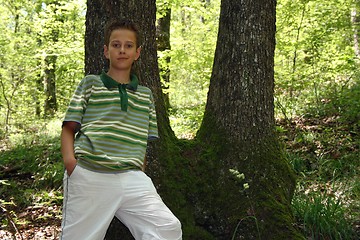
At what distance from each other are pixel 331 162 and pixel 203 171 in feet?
9.54

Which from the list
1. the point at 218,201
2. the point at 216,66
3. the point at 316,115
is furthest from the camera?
the point at 316,115

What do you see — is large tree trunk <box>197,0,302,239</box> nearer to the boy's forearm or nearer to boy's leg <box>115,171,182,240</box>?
boy's leg <box>115,171,182,240</box>

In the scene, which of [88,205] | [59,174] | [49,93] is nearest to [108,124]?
[88,205]

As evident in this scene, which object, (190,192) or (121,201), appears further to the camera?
(190,192)

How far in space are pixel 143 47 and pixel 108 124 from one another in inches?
44.5

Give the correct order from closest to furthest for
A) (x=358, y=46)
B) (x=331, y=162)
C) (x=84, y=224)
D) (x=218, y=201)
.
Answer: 1. (x=84, y=224)
2. (x=218, y=201)
3. (x=331, y=162)
4. (x=358, y=46)

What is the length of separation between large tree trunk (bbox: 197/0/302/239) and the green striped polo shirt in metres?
1.14

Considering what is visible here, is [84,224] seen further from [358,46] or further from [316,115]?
[358,46]

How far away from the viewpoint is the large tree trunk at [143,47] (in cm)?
304

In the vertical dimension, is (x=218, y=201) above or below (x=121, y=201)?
below

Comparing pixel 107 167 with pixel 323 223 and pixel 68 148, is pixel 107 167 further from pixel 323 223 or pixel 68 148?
pixel 323 223

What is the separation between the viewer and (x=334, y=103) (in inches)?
303

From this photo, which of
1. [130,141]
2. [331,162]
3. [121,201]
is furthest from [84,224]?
[331,162]

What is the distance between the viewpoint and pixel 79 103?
2.34 metres
